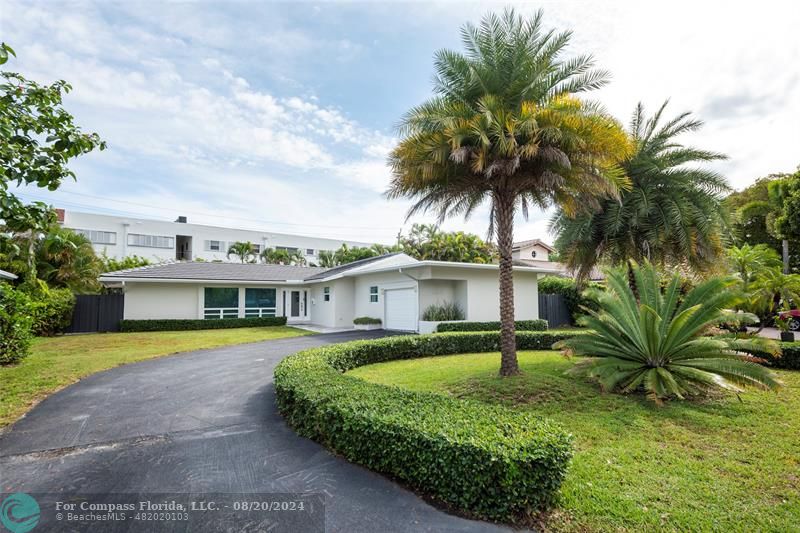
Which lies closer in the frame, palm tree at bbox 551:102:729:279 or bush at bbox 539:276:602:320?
palm tree at bbox 551:102:729:279

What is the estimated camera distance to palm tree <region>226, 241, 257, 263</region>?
44.6 m

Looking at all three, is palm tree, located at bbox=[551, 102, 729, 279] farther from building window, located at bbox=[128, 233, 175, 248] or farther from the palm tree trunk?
building window, located at bbox=[128, 233, 175, 248]

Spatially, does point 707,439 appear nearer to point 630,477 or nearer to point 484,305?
point 630,477

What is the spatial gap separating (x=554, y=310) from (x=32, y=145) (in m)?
24.3

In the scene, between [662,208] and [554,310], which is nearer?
[662,208]

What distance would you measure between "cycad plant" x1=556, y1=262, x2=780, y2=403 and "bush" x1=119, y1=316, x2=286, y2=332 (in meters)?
20.1

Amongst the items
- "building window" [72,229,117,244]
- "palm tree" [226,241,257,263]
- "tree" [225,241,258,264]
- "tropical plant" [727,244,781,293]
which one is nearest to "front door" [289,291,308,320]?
"tree" [225,241,258,264]

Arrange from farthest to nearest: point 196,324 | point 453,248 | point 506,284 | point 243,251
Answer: point 243,251 < point 453,248 < point 196,324 < point 506,284

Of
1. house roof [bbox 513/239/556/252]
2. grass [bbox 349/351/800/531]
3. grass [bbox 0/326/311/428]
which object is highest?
house roof [bbox 513/239/556/252]

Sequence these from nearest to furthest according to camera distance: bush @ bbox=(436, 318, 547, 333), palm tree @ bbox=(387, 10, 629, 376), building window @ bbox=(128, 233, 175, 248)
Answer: palm tree @ bbox=(387, 10, 629, 376) → bush @ bbox=(436, 318, 547, 333) → building window @ bbox=(128, 233, 175, 248)

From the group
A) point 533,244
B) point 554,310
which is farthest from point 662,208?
point 533,244

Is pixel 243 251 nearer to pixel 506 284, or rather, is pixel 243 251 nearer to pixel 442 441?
pixel 506 284

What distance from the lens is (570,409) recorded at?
670cm

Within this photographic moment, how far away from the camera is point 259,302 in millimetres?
25000
